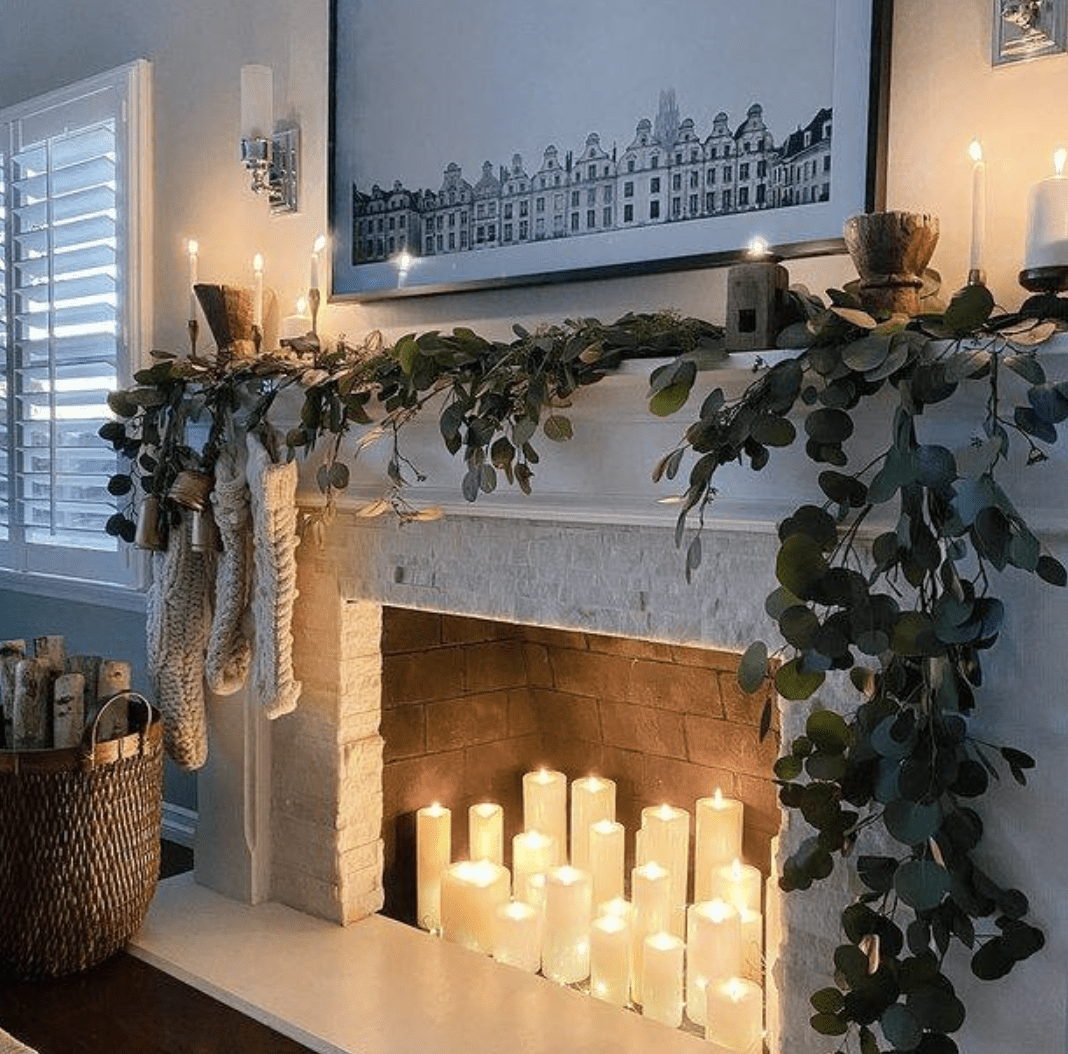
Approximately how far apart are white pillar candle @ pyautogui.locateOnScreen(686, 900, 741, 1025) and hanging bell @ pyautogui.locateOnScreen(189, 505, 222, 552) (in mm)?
1053

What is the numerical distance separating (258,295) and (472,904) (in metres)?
1.21

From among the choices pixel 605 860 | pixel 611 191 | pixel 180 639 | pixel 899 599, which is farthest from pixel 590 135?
Answer: pixel 605 860

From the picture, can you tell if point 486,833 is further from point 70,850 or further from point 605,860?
point 70,850

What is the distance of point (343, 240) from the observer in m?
2.20

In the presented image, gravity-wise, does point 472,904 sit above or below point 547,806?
below

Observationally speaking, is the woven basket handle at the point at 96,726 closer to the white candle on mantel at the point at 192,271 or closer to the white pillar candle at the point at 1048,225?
the white candle on mantel at the point at 192,271

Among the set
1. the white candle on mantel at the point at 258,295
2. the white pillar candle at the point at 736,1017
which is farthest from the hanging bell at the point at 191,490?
the white pillar candle at the point at 736,1017

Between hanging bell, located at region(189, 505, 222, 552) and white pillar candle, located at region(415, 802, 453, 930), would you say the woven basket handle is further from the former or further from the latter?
white pillar candle, located at region(415, 802, 453, 930)

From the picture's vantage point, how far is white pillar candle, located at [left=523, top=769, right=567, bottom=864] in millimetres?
2289

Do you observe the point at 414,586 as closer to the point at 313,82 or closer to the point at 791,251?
the point at 791,251

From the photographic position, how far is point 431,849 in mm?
2277

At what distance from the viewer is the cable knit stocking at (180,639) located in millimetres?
2166

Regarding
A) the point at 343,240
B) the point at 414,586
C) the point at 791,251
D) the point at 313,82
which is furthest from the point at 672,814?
the point at 313,82

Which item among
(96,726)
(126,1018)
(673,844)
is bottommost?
(126,1018)
